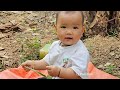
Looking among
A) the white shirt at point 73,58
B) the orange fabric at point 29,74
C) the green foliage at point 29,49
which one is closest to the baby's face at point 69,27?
the white shirt at point 73,58

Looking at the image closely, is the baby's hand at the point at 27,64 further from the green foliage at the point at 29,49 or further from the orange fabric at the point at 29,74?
the green foliage at the point at 29,49

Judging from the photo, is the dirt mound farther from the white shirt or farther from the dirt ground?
the white shirt

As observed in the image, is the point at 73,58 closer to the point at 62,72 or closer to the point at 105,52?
the point at 62,72

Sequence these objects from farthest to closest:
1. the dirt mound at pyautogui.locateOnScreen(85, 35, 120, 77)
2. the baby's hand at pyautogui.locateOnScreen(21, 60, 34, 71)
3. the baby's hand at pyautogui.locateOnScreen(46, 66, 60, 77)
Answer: the dirt mound at pyautogui.locateOnScreen(85, 35, 120, 77)
the baby's hand at pyautogui.locateOnScreen(21, 60, 34, 71)
the baby's hand at pyautogui.locateOnScreen(46, 66, 60, 77)

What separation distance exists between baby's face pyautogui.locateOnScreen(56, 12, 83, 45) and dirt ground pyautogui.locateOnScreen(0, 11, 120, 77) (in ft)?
1.63

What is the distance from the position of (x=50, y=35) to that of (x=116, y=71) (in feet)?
1.61

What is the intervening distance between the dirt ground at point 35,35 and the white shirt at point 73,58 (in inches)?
18.0

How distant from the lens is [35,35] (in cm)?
239

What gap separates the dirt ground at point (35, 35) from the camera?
2.27m

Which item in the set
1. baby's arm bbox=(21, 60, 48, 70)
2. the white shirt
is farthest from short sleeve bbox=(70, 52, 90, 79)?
baby's arm bbox=(21, 60, 48, 70)

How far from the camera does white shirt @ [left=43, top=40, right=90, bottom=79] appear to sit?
173 cm
